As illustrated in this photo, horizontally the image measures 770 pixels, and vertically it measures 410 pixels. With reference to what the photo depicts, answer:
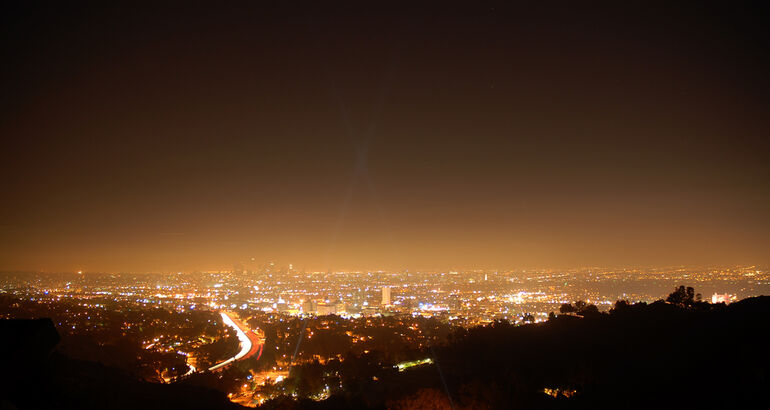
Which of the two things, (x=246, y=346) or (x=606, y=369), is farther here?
(x=246, y=346)

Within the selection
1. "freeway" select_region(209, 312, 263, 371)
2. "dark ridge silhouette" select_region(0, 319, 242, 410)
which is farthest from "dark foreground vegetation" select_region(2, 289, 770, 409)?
"freeway" select_region(209, 312, 263, 371)

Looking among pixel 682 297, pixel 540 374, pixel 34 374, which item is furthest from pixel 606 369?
pixel 682 297

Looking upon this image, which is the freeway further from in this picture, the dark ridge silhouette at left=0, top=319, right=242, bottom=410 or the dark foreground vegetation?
the dark ridge silhouette at left=0, top=319, right=242, bottom=410

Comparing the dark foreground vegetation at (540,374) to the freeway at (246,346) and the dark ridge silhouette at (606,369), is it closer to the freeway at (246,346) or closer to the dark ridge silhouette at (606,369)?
the dark ridge silhouette at (606,369)

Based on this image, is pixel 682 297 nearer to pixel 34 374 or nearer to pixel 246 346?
pixel 34 374

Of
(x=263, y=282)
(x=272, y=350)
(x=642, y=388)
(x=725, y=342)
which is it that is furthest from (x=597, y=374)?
(x=263, y=282)

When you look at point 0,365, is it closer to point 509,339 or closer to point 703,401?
point 703,401

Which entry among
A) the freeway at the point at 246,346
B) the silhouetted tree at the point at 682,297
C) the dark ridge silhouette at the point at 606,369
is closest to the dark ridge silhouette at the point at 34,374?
the dark ridge silhouette at the point at 606,369

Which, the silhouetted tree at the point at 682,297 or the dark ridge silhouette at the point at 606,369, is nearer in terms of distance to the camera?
the dark ridge silhouette at the point at 606,369
